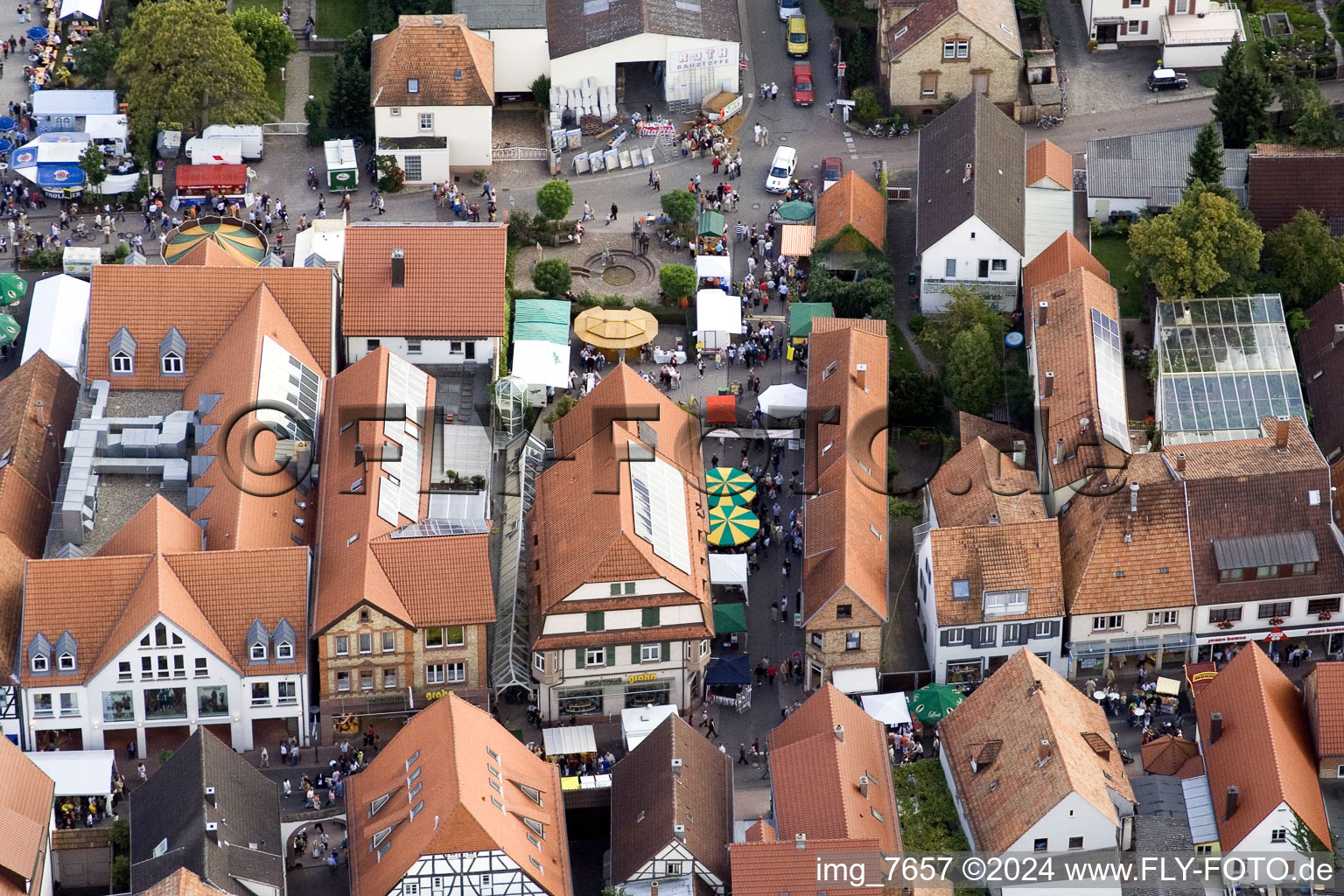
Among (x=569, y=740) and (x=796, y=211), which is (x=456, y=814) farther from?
(x=796, y=211)

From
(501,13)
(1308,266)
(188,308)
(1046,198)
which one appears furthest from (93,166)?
(1308,266)

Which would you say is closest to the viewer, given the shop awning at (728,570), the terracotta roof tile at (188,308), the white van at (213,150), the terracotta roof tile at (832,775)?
the terracotta roof tile at (832,775)

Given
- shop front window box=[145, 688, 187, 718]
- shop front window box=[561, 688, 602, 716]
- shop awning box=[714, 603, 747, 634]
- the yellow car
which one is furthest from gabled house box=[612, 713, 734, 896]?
the yellow car

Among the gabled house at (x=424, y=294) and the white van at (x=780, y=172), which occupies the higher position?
the gabled house at (x=424, y=294)

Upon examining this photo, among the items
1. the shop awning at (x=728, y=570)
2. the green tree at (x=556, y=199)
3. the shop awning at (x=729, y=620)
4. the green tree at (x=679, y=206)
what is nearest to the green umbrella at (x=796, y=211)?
the green tree at (x=679, y=206)

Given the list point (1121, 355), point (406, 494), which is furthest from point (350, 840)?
point (1121, 355)

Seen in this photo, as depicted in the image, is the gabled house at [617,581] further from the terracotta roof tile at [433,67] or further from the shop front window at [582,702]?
the terracotta roof tile at [433,67]
